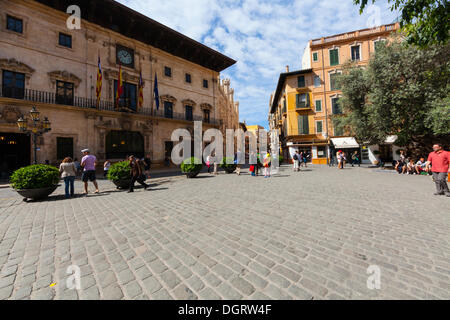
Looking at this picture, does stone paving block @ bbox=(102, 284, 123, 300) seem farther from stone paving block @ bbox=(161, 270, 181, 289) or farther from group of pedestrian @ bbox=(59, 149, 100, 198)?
group of pedestrian @ bbox=(59, 149, 100, 198)

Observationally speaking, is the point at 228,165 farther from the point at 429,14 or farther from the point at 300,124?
the point at 300,124

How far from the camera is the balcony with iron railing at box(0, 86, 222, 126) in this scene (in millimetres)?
14284

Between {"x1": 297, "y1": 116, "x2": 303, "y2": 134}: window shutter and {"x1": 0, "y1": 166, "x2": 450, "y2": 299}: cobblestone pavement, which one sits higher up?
{"x1": 297, "y1": 116, "x2": 303, "y2": 134}: window shutter

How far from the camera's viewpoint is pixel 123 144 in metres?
19.2

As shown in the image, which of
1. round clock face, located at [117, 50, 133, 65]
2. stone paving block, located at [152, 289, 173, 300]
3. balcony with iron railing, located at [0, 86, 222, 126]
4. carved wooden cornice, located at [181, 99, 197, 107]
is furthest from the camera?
carved wooden cornice, located at [181, 99, 197, 107]

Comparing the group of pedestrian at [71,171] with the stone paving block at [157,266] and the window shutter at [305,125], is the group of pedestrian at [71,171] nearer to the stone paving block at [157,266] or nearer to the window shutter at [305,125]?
the stone paving block at [157,266]

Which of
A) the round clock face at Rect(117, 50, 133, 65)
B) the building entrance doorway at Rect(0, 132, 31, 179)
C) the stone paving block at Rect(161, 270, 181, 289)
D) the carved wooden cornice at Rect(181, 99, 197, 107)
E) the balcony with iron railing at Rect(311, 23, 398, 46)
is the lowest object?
the stone paving block at Rect(161, 270, 181, 289)

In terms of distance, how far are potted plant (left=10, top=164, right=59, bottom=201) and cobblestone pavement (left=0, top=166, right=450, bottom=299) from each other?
73.5 inches

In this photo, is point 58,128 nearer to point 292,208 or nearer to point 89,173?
point 89,173

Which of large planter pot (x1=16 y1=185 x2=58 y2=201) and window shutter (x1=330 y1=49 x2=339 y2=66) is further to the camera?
window shutter (x1=330 y1=49 x2=339 y2=66)

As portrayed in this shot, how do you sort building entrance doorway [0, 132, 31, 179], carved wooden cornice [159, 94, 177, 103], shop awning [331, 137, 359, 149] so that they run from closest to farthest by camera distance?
1. building entrance doorway [0, 132, 31, 179]
2. carved wooden cornice [159, 94, 177, 103]
3. shop awning [331, 137, 359, 149]

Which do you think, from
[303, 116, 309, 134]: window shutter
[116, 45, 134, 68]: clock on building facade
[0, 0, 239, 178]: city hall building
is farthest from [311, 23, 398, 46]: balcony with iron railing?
[116, 45, 134, 68]: clock on building facade

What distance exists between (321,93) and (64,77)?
29.3 meters
